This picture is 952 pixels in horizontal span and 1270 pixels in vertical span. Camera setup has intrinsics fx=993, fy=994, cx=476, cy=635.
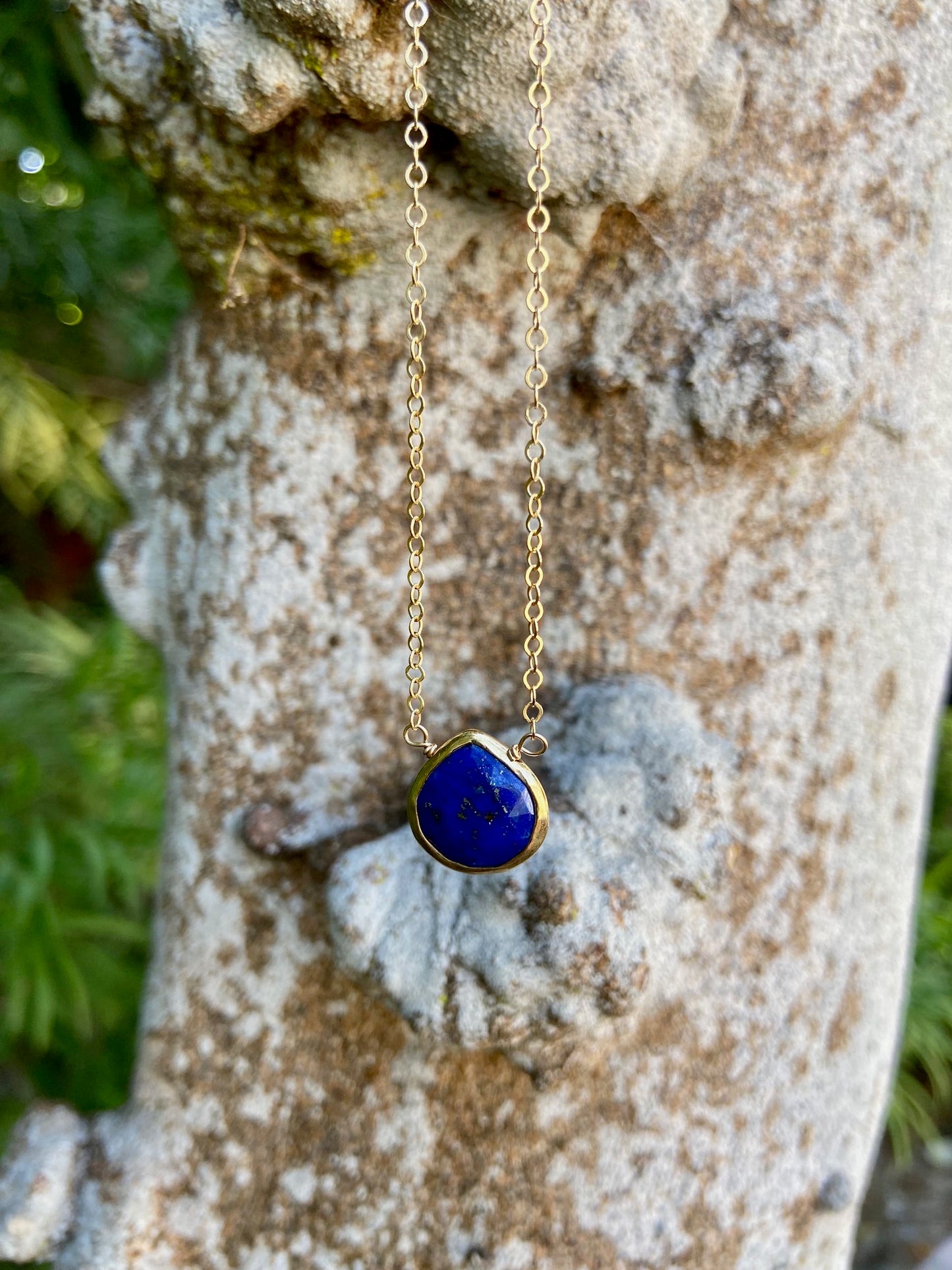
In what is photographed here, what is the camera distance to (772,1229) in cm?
107

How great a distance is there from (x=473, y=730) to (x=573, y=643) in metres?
0.17

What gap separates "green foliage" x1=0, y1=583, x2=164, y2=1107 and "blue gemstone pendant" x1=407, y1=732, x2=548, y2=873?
1.29 m

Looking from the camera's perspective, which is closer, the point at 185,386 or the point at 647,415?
the point at 647,415

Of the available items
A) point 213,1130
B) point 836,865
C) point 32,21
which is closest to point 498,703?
point 836,865

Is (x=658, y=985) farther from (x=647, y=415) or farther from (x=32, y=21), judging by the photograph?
(x=32, y=21)

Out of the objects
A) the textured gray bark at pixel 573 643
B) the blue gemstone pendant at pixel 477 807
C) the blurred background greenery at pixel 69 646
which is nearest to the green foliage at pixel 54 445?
the blurred background greenery at pixel 69 646

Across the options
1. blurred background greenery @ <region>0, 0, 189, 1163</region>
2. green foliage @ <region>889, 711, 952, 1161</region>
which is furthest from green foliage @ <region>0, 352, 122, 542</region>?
green foliage @ <region>889, 711, 952, 1161</region>

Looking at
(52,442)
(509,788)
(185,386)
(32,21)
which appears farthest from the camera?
(52,442)

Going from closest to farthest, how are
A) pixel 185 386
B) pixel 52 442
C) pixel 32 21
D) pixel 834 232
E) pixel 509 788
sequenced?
pixel 509 788 → pixel 834 232 → pixel 185 386 → pixel 32 21 → pixel 52 442

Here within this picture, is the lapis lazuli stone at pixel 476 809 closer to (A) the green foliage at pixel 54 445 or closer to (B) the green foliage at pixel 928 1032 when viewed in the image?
(A) the green foliage at pixel 54 445

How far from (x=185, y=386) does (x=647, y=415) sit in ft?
1.74

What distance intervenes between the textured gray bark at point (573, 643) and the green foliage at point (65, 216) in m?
1.24

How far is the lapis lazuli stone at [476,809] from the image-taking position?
90 centimetres

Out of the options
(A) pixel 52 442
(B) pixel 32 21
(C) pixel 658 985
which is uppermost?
(B) pixel 32 21
